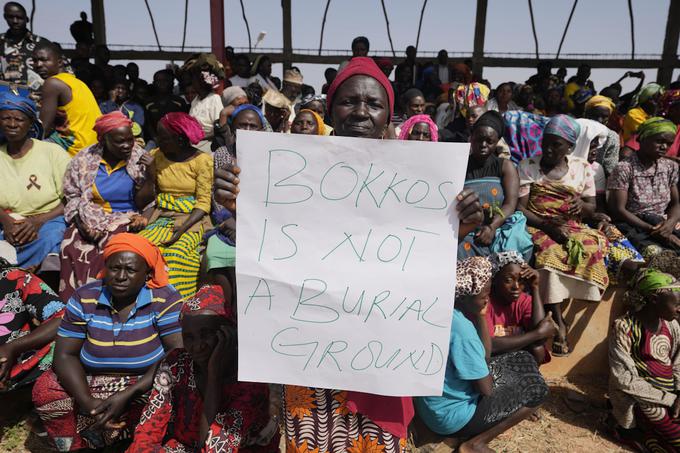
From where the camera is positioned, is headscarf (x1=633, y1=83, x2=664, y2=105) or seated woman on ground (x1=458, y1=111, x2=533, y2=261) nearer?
seated woman on ground (x1=458, y1=111, x2=533, y2=261)

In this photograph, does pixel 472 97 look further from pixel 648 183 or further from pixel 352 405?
pixel 352 405

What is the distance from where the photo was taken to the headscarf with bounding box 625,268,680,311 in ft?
10.5

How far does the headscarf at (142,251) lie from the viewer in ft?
8.76

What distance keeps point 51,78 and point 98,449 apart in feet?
11.1

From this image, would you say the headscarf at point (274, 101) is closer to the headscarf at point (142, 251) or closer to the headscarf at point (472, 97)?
the headscarf at point (472, 97)

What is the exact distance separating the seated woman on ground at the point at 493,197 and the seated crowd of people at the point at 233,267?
17 mm

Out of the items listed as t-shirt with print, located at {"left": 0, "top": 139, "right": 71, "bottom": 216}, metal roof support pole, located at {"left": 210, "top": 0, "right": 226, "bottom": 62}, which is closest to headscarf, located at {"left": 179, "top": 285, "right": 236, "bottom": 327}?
t-shirt with print, located at {"left": 0, "top": 139, "right": 71, "bottom": 216}

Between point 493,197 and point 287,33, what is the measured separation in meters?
7.14

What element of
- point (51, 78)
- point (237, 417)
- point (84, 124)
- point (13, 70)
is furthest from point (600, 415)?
point (13, 70)

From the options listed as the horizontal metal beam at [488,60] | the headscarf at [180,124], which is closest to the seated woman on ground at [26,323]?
the headscarf at [180,124]

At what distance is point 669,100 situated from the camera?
19.5 feet

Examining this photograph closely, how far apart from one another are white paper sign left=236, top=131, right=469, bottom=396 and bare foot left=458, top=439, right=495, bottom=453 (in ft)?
5.03

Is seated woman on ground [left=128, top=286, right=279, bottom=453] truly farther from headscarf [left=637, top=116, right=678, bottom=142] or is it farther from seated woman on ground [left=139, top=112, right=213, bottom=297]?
headscarf [left=637, top=116, right=678, bottom=142]

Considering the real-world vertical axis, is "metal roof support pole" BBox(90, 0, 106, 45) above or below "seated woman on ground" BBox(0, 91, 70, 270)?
above
